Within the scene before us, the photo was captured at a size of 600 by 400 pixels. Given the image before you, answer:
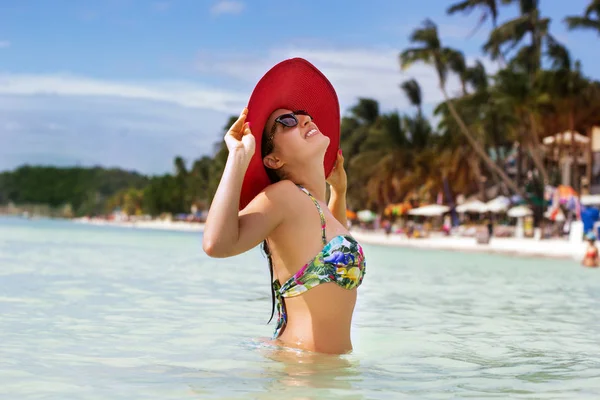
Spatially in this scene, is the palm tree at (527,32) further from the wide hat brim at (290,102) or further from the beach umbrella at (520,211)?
the wide hat brim at (290,102)

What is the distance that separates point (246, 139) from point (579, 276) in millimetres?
15970

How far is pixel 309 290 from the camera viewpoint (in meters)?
4.33

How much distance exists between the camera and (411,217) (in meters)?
81.2

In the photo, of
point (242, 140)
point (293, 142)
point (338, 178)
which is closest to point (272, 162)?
point (293, 142)

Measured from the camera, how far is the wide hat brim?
4.29 meters

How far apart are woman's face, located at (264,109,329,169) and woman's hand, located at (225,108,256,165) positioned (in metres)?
0.20

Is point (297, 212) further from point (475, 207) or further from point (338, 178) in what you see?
point (475, 207)

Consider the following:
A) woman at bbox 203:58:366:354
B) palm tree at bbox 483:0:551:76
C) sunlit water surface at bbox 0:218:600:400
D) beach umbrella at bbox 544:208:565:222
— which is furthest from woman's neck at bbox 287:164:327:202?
palm tree at bbox 483:0:551:76

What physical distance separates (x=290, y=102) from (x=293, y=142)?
244 millimetres

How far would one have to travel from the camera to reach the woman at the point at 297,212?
4.23 m

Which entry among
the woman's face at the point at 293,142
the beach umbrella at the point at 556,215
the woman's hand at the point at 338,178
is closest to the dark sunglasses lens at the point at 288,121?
the woman's face at the point at 293,142

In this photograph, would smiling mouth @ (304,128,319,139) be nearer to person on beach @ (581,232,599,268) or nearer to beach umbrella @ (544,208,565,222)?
person on beach @ (581,232,599,268)

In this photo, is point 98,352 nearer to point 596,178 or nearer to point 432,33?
point 432,33

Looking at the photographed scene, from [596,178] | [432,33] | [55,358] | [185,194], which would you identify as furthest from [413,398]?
[185,194]
